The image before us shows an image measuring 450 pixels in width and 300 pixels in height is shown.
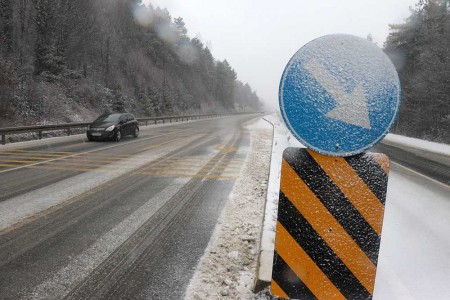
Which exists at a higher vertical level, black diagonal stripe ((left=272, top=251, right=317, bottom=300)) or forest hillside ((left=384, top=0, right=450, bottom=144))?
forest hillside ((left=384, top=0, right=450, bottom=144))

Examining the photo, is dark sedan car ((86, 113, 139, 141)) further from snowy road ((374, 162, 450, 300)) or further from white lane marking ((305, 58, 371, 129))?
white lane marking ((305, 58, 371, 129))

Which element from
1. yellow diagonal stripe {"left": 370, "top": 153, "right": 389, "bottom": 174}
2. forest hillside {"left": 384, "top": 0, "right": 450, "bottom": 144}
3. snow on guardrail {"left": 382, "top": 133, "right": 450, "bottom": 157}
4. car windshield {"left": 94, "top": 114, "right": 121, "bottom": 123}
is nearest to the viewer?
yellow diagonal stripe {"left": 370, "top": 153, "right": 389, "bottom": 174}

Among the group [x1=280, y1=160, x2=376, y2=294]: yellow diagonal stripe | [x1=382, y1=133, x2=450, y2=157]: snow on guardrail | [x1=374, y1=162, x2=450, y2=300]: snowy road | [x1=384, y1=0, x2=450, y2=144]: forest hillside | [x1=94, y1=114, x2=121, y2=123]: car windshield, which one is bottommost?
[x1=382, y1=133, x2=450, y2=157]: snow on guardrail

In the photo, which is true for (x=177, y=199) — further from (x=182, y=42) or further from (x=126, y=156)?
(x=182, y=42)

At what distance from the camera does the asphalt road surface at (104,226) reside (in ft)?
10.1

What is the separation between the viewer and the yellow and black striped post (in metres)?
1.75

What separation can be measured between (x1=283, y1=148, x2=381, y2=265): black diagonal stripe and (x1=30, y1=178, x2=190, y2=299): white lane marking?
2.59 m

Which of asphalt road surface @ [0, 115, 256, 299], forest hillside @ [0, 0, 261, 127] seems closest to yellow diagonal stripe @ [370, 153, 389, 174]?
asphalt road surface @ [0, 115, 256, 299]

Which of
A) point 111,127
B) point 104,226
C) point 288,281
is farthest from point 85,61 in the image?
point 288,281

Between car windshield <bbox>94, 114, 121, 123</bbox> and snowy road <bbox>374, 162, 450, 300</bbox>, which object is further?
car windshield <bbox>94, 114, 121, 123</bbox>

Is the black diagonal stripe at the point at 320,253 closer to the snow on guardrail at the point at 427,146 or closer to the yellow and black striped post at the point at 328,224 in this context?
the yellow and black striped post at the point at 328,224

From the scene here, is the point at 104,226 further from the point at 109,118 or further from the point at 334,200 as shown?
the point at 109,118

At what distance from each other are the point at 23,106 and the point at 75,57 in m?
15.8

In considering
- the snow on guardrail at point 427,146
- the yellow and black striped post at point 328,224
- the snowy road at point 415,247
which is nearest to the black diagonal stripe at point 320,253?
the yellow and black striped post at point 328,224
